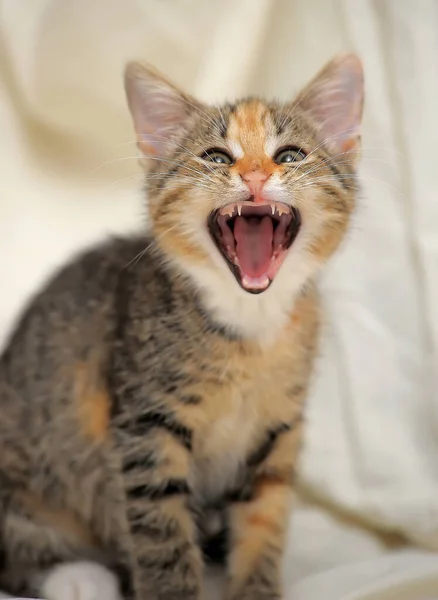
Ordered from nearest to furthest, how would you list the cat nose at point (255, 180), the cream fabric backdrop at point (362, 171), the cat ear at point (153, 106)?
1. the cat nose at point (255, 180)
2. the cat ear at point (153, 106)
3. the cream fabric backdrop at point (362, 171)

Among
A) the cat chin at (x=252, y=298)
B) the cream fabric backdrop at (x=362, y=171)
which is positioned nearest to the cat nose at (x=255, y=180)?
the cat chin at (x=252, y=298)

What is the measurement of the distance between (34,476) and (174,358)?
304mm

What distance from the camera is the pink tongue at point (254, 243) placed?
35.9 inches

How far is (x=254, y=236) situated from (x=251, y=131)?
14cm

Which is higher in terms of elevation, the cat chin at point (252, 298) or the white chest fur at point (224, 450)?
the cat chin at point (252, 298)

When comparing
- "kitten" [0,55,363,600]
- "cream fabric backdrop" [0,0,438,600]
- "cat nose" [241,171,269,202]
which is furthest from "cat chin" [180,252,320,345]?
"cream fabric backdrop" [0,0,438,600]

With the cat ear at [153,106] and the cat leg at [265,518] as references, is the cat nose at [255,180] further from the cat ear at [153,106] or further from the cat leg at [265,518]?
the cat leg at [265,518]

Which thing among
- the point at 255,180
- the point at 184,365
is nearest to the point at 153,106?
the point at 255,180

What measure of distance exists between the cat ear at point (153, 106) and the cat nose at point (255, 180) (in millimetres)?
187

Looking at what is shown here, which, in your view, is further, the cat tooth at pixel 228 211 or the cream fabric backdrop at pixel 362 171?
the cream fabric backdrop at pixel 362 171

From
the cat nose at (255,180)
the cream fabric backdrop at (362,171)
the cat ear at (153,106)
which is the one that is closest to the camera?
the cat nose at (255,180)

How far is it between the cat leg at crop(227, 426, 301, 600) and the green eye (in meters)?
0.38

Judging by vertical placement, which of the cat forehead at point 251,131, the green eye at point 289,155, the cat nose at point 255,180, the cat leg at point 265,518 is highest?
the cat forehead at point 251,131

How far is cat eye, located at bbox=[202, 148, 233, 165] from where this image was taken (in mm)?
957
